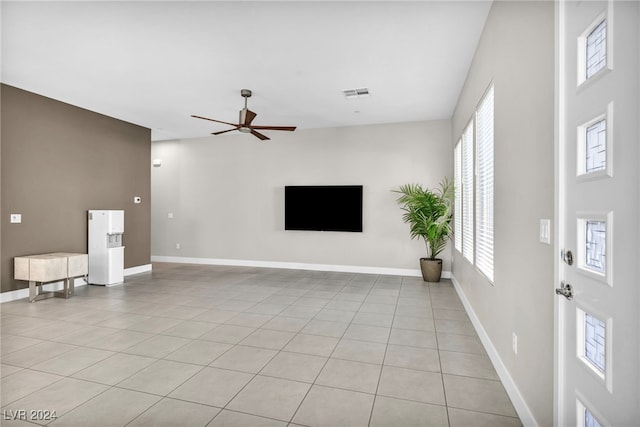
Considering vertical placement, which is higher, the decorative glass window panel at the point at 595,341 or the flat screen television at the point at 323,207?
the flat screen television at the point at 323,207

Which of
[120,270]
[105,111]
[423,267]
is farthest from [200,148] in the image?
[423,267]

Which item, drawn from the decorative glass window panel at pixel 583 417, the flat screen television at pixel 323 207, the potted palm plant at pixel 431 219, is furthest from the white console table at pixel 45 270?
the decorative glass window panel at pixel 583 417

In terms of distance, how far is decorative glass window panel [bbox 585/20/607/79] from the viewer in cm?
119

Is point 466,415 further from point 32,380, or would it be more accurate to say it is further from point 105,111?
point 105,111

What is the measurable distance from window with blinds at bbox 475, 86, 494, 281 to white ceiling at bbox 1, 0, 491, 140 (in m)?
0.85

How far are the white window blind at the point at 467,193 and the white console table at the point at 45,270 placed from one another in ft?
18.3

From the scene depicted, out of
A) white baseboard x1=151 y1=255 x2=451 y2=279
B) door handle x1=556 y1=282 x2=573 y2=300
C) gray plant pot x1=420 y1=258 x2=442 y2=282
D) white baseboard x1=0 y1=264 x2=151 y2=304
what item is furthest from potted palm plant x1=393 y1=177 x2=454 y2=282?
white baseboard x1=0 y1=264 x2=151 y2=304

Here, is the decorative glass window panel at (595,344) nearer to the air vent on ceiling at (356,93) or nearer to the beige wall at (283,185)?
the air vent on ceiling at (356,93)

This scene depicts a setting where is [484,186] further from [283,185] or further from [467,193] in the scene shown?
[283,185]

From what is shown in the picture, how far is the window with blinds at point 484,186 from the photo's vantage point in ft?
10.0

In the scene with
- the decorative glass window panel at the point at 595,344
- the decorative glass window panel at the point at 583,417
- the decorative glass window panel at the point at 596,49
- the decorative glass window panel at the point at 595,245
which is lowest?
the decorative glass window panel at the point at 583,417

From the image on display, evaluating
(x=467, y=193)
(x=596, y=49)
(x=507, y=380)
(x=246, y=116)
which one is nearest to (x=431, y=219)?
(x=467, y=193)

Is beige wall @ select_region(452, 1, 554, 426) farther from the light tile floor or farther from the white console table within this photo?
the white console table

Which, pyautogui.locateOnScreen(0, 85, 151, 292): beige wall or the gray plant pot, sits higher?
pyautogui.locateOnScreen(0, 85, 151, 292): beige wall
